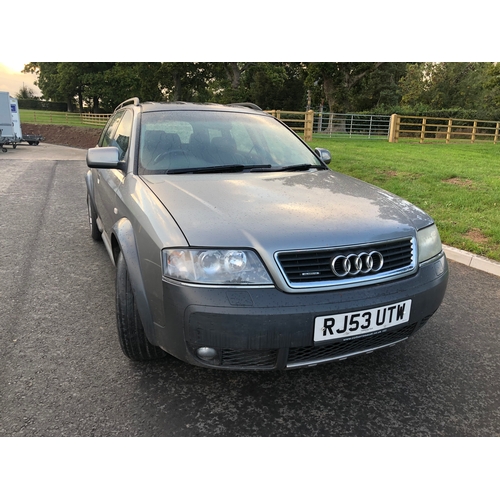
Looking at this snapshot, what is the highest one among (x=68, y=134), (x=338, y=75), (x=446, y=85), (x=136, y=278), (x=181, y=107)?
(x=446, y=85)

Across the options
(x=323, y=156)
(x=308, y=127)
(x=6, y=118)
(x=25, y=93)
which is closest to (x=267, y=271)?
(x=323, y=156)

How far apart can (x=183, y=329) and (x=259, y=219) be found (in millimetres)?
669

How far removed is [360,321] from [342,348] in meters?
0.19

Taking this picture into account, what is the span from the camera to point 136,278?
7.41 feet

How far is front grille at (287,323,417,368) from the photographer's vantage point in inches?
81.2

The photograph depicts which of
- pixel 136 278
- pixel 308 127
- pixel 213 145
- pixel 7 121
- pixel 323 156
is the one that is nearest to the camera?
pixel 136 278

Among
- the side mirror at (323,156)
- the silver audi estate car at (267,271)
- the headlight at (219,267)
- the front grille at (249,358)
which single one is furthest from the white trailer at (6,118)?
the front grille at (249,358)

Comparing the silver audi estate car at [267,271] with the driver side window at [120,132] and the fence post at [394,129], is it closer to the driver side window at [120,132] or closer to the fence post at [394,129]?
the driver side window at [120,132]

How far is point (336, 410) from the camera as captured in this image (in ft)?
7.52

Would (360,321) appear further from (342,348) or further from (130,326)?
(130,326)

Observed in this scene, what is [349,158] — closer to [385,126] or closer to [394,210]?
[394,210]

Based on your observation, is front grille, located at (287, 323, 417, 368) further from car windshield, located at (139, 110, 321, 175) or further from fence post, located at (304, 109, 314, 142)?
fence post, located at (304, 109, 314, 142)

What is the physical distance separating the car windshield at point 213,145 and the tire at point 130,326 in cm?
88
